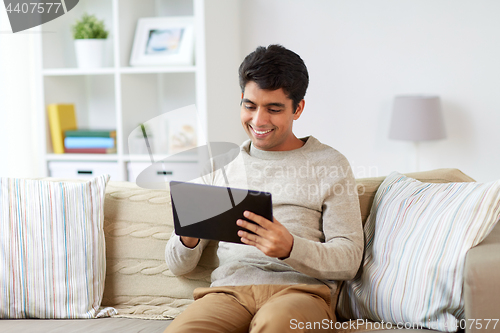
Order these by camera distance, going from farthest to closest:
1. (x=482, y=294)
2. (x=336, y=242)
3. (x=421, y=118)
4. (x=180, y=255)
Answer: (x=421, y=118), (x=180, y=255), (x=336, y=242), (x=482, y=294)

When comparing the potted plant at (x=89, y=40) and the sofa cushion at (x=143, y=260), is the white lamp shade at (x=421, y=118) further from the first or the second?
the potted plant at (x=89, y=40)

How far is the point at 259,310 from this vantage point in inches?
44.5

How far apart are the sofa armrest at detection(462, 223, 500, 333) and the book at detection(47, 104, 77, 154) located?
7.75 ft

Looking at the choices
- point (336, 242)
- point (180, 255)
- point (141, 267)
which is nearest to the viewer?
point (336, 242)

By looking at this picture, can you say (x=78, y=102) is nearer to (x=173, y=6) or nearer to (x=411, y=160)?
(x=173, y=6)

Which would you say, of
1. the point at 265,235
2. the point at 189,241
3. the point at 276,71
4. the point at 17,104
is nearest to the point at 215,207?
the point at 265,235

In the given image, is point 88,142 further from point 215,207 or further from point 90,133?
point 215,207

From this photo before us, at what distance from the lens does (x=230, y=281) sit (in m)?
1.29

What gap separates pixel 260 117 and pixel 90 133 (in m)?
1.69

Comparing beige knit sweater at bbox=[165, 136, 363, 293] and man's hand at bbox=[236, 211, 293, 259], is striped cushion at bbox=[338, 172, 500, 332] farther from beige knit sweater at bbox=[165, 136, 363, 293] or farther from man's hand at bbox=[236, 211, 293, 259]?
man's hand at bbox=[236, 211, 293, 259]

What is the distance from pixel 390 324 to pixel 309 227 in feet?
1.05

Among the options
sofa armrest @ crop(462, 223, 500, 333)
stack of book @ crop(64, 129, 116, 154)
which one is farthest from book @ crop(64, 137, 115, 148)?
sofa armrest @ crop(462, 223, 500, 333)

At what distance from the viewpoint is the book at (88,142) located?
2.71 meters

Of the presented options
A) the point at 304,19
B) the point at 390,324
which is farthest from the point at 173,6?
the point at 390,324
